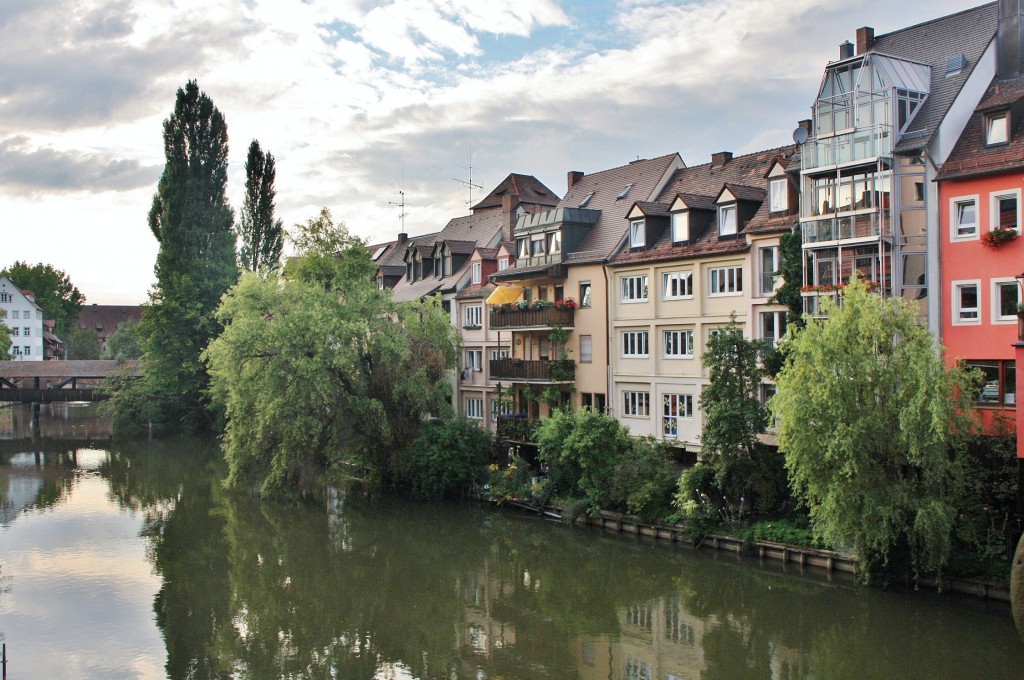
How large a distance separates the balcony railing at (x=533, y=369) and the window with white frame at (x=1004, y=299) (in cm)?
1762

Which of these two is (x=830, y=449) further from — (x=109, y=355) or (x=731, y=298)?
(x=109, y=355)

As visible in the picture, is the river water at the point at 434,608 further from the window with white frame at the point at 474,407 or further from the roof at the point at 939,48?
the roof at the point at 939,48

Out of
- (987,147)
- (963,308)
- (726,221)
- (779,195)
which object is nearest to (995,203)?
(987,147)

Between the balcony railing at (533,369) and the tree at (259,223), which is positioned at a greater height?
the tree at (259,223)

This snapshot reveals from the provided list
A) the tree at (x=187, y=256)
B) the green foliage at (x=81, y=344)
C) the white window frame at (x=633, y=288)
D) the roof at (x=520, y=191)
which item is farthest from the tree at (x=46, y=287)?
the white window frame at (x=633, y=288)

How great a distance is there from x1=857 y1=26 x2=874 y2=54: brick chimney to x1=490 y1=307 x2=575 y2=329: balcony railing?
14989 mm

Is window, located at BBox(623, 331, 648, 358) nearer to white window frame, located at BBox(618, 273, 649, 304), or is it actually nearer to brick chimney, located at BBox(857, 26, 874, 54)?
white window frame, located at BBox(618, 273, 649, 304)

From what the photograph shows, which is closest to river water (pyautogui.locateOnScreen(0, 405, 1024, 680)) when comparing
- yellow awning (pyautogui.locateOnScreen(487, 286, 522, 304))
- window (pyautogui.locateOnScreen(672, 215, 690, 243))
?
yellow awning (pyautogui.locateOnScreen(487, 286, 522, 304))

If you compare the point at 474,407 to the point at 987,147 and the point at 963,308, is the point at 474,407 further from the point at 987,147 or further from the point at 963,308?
the point at 987,147

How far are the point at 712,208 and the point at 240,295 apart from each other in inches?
778

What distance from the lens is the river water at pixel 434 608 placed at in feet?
64.8

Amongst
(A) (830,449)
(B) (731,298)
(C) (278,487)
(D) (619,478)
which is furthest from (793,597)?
(C) (278,487)

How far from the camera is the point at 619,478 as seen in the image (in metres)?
30.5

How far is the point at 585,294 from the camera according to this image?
127ft
